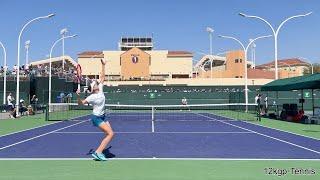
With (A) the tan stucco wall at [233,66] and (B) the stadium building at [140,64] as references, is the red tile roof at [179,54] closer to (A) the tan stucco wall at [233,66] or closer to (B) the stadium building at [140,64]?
(B) the stadium building at [140,64]

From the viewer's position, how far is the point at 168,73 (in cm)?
11256

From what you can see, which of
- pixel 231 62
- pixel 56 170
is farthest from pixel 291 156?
pixel 231 62

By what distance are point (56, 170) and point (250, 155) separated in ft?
15.9

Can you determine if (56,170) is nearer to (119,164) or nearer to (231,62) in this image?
(119,164)

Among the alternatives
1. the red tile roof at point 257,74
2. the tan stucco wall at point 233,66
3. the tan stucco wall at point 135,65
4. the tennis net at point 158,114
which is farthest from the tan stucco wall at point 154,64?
the tennis net at point 158,114

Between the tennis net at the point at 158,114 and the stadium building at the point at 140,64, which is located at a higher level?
the stadium building at the point at 140,64

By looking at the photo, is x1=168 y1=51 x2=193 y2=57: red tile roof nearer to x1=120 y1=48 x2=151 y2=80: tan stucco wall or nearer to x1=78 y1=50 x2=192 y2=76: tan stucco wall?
x1=78 y1=50 x2=192 y2=76: tan stucco wall

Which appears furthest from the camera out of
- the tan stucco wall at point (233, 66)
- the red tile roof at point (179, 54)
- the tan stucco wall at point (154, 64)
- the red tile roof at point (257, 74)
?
the red tile roof at point (179, 54)

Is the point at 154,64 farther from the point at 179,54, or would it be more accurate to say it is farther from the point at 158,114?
the point at 158,114

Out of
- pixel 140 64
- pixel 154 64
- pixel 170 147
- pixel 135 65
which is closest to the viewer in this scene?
pixel 170 147

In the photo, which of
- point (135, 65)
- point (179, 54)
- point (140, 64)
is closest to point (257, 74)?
point (179, 54)

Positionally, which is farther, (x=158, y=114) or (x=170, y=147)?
(x=158, y=114)

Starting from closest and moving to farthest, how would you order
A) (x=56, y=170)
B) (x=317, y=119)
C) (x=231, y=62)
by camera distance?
(x=56, y=170) → (x=317, y=119) → (x=231, y=62)

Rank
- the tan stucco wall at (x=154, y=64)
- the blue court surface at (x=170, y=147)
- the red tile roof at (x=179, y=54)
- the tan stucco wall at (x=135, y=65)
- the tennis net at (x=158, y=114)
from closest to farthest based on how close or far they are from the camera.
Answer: the blue court surface at (x=170, y=147)
the tennis net at (x=158, y=114)
the tan stucco wall at (x=135, y=65)
the tan stucco wall at (x=154, y=64)
the red tile roof at (x=179, y=54)
